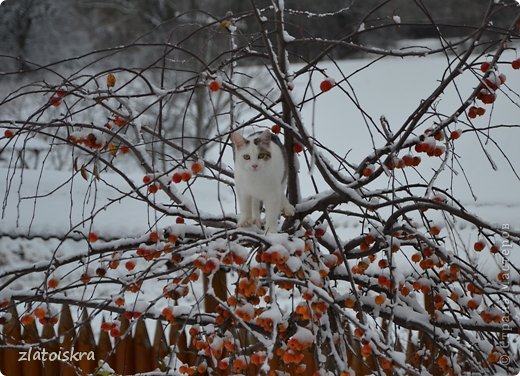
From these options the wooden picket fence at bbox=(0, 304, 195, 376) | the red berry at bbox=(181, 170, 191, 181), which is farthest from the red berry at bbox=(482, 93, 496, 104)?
the wooden picket fence at bbox=(0, 304, 195, 376)

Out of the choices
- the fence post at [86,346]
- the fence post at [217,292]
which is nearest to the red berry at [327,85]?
the fence post at [217,292]

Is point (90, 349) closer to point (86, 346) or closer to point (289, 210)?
point (86, 346)

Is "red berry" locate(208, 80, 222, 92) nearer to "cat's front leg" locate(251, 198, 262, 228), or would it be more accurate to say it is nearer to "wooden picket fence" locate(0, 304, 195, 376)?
"cat's front leg" locate(251, 198, 262, 228)

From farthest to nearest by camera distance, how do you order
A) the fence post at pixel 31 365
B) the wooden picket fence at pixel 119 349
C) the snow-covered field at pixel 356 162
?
1. the snow-covered field at pixel 356 162
2. the fence post at pixel 31 365
3. the wooden picket fence at pixel 119 349

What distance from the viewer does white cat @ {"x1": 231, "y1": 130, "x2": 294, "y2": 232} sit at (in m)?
→ 1.14

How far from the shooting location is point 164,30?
199cm

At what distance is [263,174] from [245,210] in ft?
0.29

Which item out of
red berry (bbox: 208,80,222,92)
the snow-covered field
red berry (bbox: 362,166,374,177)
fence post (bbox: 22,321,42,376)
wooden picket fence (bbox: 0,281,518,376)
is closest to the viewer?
red berry (bbox: 208,80,222,92)

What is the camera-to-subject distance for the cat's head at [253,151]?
1132mm

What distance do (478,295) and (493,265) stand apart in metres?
0.46

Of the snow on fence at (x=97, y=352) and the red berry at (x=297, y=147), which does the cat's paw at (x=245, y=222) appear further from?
the snow on fence at (x=97, y=352)

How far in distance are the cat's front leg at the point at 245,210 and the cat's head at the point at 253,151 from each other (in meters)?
0.06

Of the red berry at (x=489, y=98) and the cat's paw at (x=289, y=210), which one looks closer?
the red berry at (x=489, y=98)

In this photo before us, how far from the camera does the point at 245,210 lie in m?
1.19
